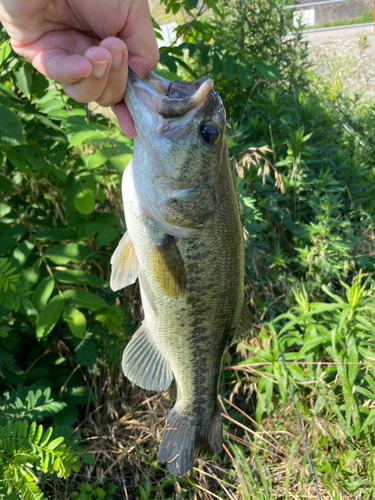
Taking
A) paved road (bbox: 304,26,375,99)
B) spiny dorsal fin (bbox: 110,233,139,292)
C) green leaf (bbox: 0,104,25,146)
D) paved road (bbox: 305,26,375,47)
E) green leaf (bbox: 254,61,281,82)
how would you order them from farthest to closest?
1. paved road (bbox: 305,26,375,47)
2. paved road (bbox: 304,26,375,99)
3. green leaf (bbox: 254,61,281,82)
4. green leaf (bbox: 0,104,25,146)
5. spiny dorsal fin (bbox: 110,233,139,292)

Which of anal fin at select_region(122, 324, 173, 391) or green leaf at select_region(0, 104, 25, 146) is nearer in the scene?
anal fin at select_region(122, 324, 173, 391)

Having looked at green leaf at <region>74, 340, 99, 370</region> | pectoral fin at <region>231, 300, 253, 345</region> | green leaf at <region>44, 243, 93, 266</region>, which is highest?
pectoral fin at <region>231, 300, 253, 345</region>

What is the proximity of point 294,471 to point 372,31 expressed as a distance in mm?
10608

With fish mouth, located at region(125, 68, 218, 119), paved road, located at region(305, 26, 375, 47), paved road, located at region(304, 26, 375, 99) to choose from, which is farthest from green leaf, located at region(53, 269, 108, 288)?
paved road, located at region(305, 26, 375, 47)

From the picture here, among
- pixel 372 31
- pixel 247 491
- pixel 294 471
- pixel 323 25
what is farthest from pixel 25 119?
pixel 323 25

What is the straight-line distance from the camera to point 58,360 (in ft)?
10.4

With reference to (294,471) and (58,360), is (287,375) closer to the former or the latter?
(294,471)

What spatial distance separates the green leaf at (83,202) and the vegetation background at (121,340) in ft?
0.05

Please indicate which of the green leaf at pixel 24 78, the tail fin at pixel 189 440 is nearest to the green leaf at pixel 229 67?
the green leaf at pixel 24 78

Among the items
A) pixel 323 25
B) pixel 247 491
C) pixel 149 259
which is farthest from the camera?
pixel 323 25

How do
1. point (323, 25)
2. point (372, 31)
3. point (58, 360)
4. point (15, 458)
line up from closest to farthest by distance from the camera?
point (15, 458), point (58, 360), point (372, 31), point (323, 25)

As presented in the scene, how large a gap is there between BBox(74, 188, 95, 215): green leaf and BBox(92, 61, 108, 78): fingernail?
1236mm

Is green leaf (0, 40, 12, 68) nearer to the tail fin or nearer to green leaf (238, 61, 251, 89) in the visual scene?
green leaf (238, 61, 251, 89)

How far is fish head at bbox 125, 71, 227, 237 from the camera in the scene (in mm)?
1501
